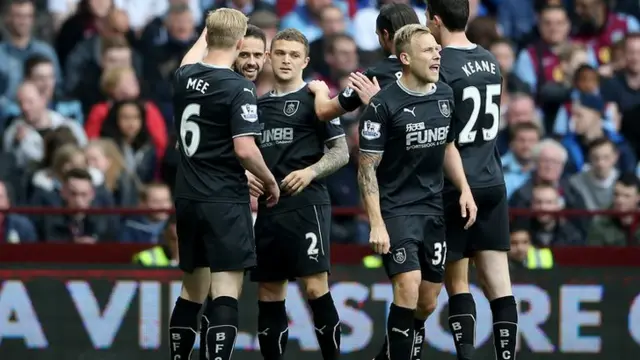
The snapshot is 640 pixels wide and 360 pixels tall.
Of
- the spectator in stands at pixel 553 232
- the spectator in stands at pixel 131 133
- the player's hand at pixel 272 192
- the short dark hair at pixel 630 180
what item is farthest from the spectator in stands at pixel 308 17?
the player's hand at pixel 272 192

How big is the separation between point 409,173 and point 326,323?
48.1 inches

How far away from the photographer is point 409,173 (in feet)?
35.8

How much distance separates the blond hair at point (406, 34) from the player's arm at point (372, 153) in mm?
406

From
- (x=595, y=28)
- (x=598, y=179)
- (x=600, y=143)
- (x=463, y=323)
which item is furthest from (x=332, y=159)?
(x=595, y=28)

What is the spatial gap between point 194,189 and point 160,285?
328 cm

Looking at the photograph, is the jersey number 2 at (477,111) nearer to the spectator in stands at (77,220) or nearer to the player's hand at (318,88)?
the player's hand at (318,88)

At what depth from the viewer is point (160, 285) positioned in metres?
13.9

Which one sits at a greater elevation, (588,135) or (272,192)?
(588,135)

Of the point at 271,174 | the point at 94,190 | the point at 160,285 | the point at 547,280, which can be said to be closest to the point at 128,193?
the point at 94,190

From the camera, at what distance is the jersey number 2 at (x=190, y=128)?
420 inches

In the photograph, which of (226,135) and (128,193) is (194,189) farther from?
(128,193)

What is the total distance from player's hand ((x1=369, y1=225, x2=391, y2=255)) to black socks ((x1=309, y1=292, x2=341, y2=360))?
2.67 ft

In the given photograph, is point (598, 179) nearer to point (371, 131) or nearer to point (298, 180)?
point (298, 180)

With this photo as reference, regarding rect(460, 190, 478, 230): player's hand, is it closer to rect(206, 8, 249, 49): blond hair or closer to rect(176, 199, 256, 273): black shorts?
rect(176, 199, 256, 273): black shorts
